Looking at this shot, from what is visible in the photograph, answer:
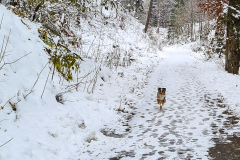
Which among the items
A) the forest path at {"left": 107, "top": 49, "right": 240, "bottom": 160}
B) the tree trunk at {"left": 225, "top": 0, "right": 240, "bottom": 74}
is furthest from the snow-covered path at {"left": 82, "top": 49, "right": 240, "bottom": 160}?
the tree trunk at {"left": 225, "top": 0, "right": 240, "bottom": 74}

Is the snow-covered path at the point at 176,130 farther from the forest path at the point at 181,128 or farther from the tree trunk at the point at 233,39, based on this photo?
the tree trunk at the point at 233,39

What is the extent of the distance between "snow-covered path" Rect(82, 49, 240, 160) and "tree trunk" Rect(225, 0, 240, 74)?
3.49 meters

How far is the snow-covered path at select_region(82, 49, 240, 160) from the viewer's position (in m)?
3.99

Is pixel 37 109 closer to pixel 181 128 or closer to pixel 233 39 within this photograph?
pixel 181 128

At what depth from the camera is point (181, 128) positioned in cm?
525

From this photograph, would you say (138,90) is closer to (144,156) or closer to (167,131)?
(167,131)

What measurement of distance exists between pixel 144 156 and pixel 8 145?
88.0 inches

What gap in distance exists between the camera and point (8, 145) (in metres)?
3.18

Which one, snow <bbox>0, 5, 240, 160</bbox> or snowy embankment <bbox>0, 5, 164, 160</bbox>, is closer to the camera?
snowy embankment <bbox>0, 5, 164, 160</bbox>

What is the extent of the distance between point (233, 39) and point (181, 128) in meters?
7.43

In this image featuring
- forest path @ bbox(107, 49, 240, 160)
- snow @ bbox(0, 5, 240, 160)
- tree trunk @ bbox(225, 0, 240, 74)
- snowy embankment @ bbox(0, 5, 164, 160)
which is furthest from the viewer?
tree trunk @ bbox(225, 0, 240, 74)

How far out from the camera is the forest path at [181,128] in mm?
3965

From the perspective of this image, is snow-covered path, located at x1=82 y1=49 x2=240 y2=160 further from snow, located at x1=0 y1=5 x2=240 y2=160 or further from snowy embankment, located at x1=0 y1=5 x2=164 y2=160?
snowy embankment, located at x1=0 y1=5 x2=164 y2=160

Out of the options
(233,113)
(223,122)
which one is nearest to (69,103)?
(223,122)
